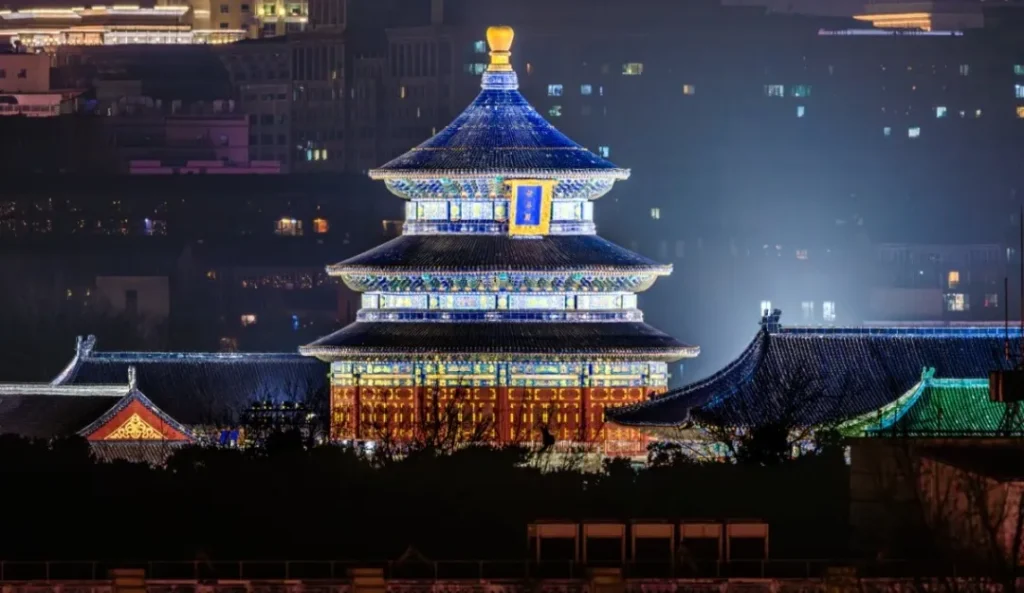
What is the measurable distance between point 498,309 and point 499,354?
1.52 m

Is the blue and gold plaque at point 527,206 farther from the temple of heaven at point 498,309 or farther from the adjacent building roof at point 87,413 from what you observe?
the adjacent building roof at point 87,413

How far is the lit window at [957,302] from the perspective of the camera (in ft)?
415

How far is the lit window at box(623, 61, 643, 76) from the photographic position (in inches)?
5167

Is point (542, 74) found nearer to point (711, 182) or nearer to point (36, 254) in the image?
point (711, 182)

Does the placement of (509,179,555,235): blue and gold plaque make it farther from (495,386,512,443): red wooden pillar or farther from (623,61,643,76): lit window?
(623,61,643,76): lit window

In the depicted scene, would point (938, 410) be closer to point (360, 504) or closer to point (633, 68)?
point (360, 504)

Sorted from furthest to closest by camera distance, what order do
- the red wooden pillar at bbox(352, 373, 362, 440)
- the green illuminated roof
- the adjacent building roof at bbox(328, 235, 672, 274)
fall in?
the adjacent building roof at bbox(328, 235, 672, 274) → the red wooden pillar at bbox(352, 373, 362, 440) → the green illuminated roof

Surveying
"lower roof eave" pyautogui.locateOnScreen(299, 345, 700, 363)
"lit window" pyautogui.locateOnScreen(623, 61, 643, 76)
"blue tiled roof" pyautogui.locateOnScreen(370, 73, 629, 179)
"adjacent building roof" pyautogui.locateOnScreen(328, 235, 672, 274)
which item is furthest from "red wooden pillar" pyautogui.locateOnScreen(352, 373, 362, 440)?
"lit window" pyautogui.locateOnScreen(623, 61, 643, 76)

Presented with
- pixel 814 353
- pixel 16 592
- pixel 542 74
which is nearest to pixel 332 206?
pixel 542 74

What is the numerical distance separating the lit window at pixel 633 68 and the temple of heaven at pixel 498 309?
192 ft

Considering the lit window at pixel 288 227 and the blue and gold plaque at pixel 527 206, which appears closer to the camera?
the blue and gold plaque at pixel 527 206

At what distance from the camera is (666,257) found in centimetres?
12581

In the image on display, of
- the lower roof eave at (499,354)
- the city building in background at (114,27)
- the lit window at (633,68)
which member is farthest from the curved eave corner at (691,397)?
the city building in background at (114,27)

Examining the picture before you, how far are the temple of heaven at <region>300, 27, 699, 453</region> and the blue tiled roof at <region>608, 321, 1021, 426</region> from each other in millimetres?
3109
